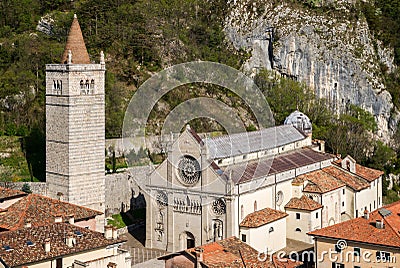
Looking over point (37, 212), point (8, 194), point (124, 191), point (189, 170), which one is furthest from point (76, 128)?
point (37, 212)

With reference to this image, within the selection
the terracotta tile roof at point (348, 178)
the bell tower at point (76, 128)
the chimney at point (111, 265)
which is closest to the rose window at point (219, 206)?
the bell tower at point (76, 128)

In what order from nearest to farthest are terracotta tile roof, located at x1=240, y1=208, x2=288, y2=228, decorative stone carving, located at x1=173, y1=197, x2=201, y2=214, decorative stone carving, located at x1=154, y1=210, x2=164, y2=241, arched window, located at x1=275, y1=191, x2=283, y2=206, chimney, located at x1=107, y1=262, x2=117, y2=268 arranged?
chimney, located at x1=107, y1=262, x2=117, y2=268, terracotta tile roof, located at x1=240, y1=208, x2=288, y2=228, decorative stone carving, located at x1=173, y1=197, x2=201, y2=214, decorative stone carving, located at x1=154, y1=210, x2=164, y2=241, arched window, located at x1=275, y1=191, x2=283, y2=206

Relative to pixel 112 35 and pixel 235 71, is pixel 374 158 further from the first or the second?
pixel 112 35

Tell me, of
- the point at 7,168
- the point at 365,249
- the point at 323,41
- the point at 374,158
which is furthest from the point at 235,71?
the point at 365,249

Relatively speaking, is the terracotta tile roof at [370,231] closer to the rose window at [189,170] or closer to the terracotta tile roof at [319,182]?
the rose window at [189,170]

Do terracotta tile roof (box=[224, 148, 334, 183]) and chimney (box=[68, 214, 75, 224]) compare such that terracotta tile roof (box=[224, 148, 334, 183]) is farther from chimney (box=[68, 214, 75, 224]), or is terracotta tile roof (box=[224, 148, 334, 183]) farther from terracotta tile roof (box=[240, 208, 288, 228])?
chimney (box=[68, 214, 75, 224])

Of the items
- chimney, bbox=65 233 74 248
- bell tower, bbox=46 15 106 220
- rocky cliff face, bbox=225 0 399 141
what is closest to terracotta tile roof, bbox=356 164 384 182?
bell tower, bbox=46 15 106 220
